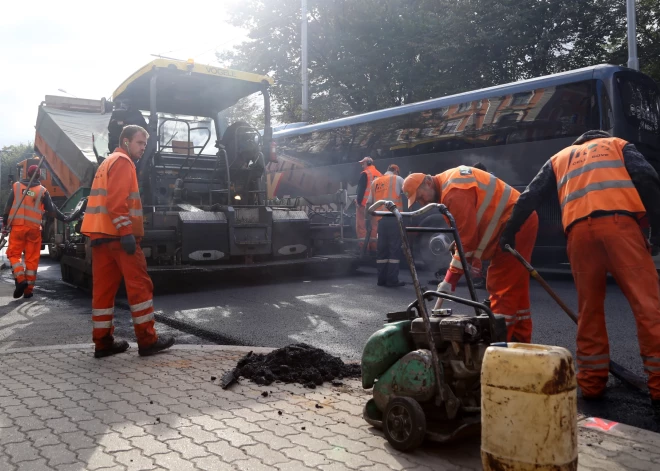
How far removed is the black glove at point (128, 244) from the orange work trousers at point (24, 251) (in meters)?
4.23

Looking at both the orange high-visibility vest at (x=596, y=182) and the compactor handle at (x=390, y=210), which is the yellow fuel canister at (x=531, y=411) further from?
the orange high-visibility vest at (x=596, y=182)

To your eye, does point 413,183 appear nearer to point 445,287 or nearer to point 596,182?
point 445,287

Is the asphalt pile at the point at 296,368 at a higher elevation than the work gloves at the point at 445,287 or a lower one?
lower

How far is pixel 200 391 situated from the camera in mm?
3531

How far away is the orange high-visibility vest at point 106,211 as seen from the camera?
14.8 ft

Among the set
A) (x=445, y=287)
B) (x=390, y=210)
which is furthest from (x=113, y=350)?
(x=390, y=210)

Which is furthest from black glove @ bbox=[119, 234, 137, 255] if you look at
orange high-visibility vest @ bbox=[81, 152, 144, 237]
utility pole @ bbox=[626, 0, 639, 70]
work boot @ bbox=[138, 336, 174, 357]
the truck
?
utility pole @ bbox=[626, 0, 639, 70]

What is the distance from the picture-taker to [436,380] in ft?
8.65

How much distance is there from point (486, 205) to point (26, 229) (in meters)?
6.43

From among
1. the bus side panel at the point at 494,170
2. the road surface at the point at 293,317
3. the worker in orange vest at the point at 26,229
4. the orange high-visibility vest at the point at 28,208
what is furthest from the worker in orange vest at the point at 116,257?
the bus side panel at the point at 494,170

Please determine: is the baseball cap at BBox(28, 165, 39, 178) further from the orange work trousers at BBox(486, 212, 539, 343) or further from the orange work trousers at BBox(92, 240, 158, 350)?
the orange work trousers at BBox(486, 212, 539, 343)

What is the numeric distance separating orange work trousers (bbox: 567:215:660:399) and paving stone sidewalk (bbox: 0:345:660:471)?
468 millimetres

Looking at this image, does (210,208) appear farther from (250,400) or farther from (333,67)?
(333,67)

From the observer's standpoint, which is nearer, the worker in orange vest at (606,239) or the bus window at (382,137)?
the worker in orange vest at (606,239)
